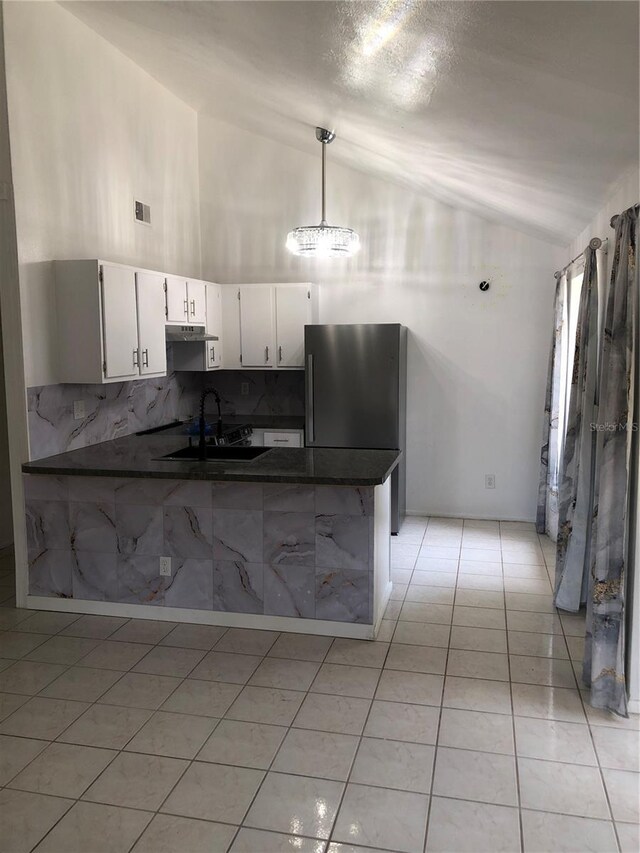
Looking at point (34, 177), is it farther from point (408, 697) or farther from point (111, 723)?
point (408, 697)

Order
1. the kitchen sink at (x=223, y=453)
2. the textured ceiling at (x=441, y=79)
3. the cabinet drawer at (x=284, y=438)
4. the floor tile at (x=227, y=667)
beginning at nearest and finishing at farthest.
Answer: the textured ceiling at (x=441, y=79) → the floor tile at (x=227, y=667) → the kitchen sink at (x=223, y=453) → the cabinet drawer at (x=284, y=438)

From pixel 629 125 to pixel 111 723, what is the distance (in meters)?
2.98

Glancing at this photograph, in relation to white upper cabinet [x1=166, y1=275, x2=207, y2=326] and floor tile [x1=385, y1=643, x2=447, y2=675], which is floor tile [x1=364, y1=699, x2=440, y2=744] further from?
white upper cabinet [x1=166, y1=275, x2=207, y2=326]

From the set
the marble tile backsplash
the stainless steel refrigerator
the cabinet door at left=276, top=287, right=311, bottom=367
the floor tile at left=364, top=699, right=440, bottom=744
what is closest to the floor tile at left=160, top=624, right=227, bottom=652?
the marble tile backsplash

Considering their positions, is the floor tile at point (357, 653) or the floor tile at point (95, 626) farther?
the floor tile at point (95, 626)

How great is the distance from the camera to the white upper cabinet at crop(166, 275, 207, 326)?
4793mm

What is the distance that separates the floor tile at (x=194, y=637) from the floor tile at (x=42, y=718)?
0.66 metres

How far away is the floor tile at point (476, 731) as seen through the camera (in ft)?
8.45

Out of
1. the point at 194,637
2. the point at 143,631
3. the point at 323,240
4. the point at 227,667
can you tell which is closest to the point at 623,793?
the point at 227,667

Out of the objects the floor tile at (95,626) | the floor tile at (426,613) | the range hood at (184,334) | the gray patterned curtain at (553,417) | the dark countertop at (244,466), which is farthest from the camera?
the gray patterned curtain at (553,417)

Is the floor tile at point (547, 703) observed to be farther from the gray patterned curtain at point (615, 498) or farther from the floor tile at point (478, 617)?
the floor tile at point (478, 617)

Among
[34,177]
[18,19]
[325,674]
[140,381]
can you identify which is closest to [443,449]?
[140,381]

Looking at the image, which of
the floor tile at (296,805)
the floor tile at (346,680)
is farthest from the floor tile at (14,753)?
the floor tile at (346,680)

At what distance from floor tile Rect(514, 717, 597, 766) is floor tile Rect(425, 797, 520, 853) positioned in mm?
375
